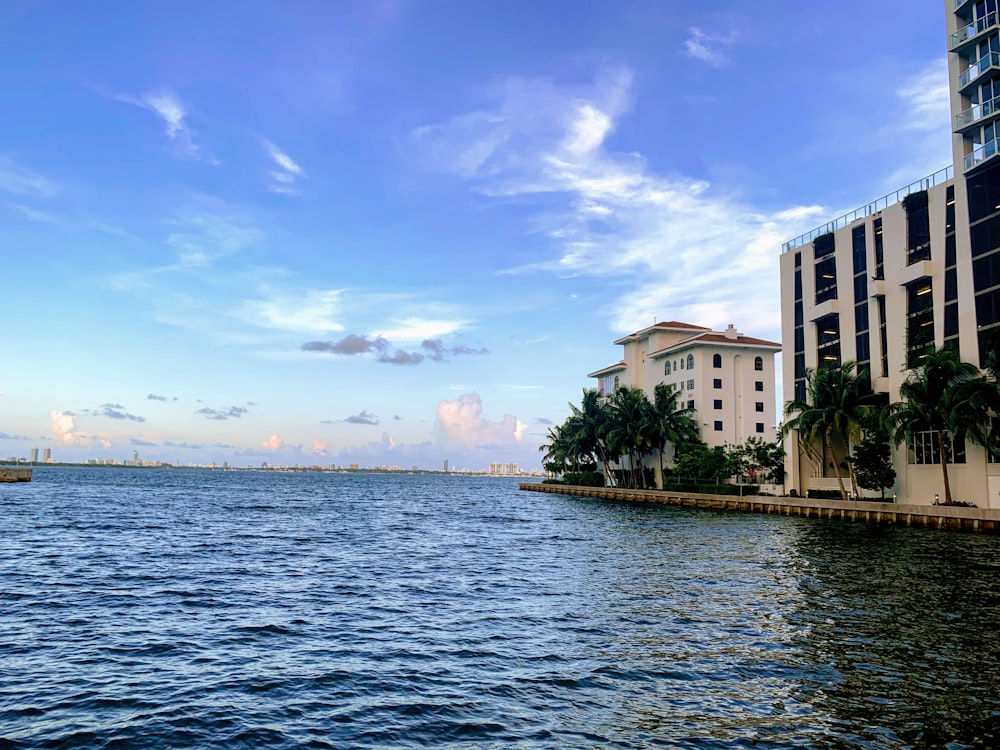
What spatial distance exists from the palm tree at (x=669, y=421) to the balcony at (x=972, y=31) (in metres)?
51.5

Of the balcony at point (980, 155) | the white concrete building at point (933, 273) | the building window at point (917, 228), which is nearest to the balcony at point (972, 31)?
the white concrete building at point (933, 273)

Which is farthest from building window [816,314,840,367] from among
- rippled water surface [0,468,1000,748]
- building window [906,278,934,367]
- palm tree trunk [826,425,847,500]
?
rippled water surface [0,468,1000,748]

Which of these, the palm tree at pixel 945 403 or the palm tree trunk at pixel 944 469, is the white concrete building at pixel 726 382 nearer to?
the palm tree at pixel 945 403

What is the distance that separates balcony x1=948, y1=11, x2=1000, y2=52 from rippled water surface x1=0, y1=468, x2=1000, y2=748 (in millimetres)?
42744

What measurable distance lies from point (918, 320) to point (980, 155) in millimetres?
13062

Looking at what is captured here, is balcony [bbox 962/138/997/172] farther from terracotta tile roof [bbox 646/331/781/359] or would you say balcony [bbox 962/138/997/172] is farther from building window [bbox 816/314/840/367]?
terracotta tile roof [bbox 646/331/781/359]

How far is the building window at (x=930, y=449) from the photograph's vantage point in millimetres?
54875

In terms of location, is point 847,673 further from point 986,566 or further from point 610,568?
point 986,566

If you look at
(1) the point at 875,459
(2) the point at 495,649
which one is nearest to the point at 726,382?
(1) the point at 875,459

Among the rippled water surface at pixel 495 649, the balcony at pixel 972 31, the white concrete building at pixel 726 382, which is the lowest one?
the rippled water surface at pixel 495 649

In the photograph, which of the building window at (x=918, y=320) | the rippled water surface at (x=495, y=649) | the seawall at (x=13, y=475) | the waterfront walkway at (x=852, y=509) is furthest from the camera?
the seawall at (x=13, y=475)

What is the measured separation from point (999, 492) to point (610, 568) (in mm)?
36492

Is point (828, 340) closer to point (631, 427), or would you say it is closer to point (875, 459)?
point (875, 459)

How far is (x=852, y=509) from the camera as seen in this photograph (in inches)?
2311
